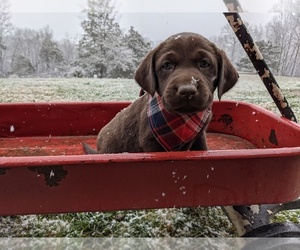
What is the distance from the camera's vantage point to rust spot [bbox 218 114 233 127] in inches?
114

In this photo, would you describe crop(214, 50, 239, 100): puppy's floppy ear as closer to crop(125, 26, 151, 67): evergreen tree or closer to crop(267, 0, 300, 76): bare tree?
crop(267, 0, 300, 76): bare tree

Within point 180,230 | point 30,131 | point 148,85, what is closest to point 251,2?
point 148,85

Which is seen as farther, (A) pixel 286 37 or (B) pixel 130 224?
(A) pixel 286 37

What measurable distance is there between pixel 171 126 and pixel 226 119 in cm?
129

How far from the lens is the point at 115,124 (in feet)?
7.04

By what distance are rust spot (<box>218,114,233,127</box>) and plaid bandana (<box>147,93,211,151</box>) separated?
118cm

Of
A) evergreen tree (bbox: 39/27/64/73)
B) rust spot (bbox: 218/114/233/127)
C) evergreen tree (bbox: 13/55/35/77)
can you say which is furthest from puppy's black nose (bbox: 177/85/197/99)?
evergreen tree (bbox: 13/55/35/77)

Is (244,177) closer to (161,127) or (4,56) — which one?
(161,127)

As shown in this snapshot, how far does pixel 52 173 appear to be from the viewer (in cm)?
134

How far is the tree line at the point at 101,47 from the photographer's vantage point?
4.57 meters

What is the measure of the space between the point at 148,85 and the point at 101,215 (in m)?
1.08

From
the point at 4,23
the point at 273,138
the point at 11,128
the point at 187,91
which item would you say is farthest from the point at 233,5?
the point at 4,23

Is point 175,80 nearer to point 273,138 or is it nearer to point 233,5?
point 233,5

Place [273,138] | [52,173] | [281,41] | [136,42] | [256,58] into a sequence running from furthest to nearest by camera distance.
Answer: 1. [136,42]
2. [281,41]
3. [273,138]
4. [256,58]
5. [52,173]
